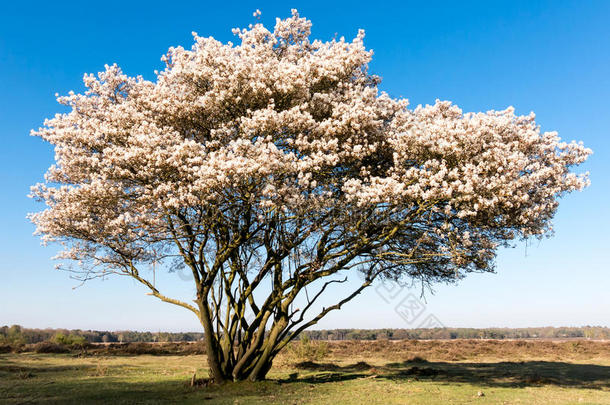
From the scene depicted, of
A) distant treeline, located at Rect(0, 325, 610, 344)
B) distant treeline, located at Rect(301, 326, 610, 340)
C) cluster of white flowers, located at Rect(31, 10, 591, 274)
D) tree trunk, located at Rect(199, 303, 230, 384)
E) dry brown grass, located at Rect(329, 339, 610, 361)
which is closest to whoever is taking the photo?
cluster of white flowers, located at Rect(31, 10, 591, 274)

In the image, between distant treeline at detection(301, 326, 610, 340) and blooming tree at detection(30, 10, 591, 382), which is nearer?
blooming tree at detection(30, 10, 591, 382)

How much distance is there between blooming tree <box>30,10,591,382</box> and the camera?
15055 mm

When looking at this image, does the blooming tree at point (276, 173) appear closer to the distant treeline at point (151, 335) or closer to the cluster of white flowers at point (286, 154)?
the cluster of white flowers at point (286, 154)

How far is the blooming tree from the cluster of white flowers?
0.08m

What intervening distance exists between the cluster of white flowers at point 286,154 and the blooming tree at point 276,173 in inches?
3.0

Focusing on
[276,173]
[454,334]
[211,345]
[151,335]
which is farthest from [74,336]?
[454,334]

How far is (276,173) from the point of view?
50.0 feet

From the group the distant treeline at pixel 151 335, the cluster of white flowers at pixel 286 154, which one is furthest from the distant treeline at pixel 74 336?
the cluster of white flowers at pixel 286 154

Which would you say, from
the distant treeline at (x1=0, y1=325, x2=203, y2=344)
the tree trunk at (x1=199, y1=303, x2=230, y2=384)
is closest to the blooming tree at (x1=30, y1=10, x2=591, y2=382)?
the tree trunk at (x1=199, y1=303, x2=230, y2=384)

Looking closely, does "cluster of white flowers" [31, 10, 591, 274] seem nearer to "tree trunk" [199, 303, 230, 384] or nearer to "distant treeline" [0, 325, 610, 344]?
"tree trunk" [199, 303, 230, 384]

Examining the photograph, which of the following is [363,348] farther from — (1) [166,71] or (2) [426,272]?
(1) [166,71]

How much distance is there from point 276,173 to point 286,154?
0.85 metres

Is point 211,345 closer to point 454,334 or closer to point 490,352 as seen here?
point 490,352

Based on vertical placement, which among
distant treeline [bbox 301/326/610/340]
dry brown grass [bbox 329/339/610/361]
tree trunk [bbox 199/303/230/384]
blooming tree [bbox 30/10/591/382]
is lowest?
distant treeline [bbox 301/326/610/340]
